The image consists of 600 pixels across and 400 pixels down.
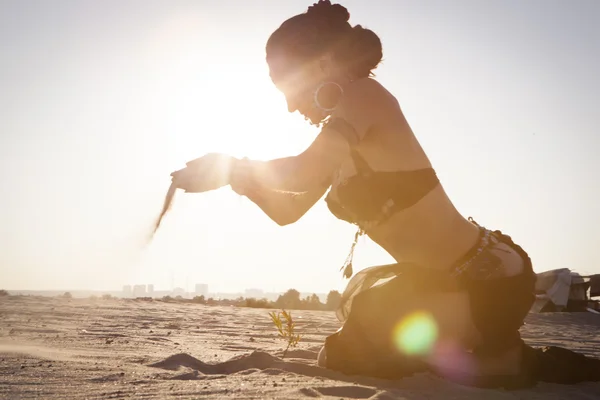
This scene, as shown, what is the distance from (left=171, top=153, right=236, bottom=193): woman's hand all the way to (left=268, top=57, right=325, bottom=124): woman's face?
583 millimetres

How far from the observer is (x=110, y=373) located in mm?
2607

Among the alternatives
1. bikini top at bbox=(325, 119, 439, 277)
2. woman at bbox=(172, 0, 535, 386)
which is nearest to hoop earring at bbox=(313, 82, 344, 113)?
woman at bbox=(172, 0, 535, 386)

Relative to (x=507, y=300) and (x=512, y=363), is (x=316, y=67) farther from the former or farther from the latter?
(x=512, y=363)

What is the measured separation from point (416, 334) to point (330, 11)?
1.77 m

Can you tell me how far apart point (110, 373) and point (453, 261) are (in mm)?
1799

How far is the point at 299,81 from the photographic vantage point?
2984 millimetres

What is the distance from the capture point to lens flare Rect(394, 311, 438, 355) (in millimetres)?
2869

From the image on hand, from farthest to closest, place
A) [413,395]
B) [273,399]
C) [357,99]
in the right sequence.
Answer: [357,99]
[413,395]
[273,399]

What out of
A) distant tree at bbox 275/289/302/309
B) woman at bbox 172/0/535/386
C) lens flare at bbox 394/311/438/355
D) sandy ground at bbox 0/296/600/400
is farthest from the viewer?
distant tree at bbox 275/289/302/309

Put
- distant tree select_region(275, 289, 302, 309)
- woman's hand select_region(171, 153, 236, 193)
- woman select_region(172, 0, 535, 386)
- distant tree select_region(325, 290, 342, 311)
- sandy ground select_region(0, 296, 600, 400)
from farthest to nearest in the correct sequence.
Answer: distant tree select_region(275, 289, 302, 309), distant tree select_region(325, 290, 342, 311), woman select_region(172, 0, 535, 386), woman's hand select_region(171, 153, 236, 193), sandy ground select_region(0, 296, 600, 400)

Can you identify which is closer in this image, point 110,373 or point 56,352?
point 110,373

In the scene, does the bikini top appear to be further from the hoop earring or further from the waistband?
the waistband

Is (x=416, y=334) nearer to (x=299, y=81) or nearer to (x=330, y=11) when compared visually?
(x=299, y=81)

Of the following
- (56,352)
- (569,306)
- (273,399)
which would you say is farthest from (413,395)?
(569,306)
